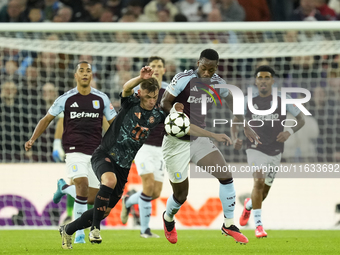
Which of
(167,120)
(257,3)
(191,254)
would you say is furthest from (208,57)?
(257,3)

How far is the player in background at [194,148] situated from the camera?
6.80 meters

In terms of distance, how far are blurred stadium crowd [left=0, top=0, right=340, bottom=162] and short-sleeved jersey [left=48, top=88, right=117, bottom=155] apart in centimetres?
319

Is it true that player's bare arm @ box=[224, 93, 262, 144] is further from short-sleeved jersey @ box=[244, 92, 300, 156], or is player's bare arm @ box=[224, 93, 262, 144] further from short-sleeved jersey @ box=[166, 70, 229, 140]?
short-sleeved jersey @ box=[244, 92, 300, 156]

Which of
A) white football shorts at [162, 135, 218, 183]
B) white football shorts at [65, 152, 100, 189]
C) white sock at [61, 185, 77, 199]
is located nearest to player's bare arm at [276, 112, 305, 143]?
white football shorts at [162, 135, 218, 183]

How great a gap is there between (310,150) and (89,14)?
629cm

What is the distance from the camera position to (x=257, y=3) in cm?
1397

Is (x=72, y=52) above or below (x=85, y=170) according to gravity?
above

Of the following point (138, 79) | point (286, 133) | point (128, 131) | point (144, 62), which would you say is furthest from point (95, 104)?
point (144, 62)

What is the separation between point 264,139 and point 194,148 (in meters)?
2.08

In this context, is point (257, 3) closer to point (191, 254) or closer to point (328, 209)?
point (328, 209)

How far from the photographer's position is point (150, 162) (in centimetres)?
886

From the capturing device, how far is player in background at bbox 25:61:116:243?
7.66m

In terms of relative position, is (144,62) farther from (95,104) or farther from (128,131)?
(128,131)

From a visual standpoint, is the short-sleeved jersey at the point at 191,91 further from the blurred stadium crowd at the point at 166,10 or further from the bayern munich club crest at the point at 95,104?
the blurred stadium crowd at the point at 166,10
